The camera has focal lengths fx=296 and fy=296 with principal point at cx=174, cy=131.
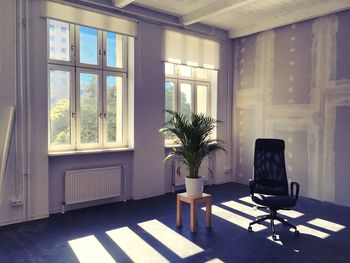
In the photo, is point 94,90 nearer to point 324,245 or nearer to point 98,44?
point 98,44

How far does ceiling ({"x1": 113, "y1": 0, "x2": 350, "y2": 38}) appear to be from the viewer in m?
4.76

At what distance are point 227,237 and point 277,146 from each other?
1.44 metres

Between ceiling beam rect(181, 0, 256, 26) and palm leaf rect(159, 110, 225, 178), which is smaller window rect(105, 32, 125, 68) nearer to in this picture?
ceiling beam rect(181, 0, 256, 26)

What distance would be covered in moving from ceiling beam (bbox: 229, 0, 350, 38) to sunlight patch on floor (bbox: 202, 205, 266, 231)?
11.8 feet

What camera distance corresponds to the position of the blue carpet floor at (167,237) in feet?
10.2

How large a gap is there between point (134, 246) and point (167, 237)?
0.45m

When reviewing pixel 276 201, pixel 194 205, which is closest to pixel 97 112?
pixel 194 205

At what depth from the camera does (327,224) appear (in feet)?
13.3

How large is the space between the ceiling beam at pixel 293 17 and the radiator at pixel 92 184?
381 centimetres

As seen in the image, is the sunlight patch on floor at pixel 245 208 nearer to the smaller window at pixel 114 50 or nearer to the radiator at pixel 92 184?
the radiator at pixel 92 184

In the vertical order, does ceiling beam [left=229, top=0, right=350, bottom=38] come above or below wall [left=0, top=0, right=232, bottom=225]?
above

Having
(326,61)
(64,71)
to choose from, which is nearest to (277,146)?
(326,61)

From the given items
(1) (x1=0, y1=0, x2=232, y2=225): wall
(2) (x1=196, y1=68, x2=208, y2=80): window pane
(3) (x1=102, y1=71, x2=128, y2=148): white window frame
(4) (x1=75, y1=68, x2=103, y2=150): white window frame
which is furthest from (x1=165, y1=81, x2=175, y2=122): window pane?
(4) (x1=75, y1=68, x2=103, y2=150): white window frame

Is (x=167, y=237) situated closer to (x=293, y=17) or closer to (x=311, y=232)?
(x=311, y=232)
